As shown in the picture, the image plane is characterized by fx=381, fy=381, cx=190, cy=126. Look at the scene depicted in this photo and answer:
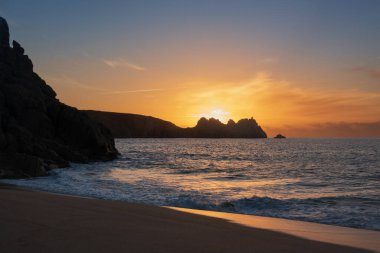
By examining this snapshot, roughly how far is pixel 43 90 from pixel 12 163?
28364mm

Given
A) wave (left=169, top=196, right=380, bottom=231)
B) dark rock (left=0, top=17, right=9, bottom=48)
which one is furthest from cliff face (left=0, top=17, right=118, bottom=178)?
wave (left=169, top=196, right=380, bottom=231)

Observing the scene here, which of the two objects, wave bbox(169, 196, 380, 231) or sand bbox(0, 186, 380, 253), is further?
wave bbox(169, 196, 380, 231)

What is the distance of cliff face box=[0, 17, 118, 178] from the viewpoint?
3503 cm

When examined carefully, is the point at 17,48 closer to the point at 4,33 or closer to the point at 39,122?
the point at 4,33

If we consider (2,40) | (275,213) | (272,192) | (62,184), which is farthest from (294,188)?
(2,40)

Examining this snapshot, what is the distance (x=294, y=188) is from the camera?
24109mm

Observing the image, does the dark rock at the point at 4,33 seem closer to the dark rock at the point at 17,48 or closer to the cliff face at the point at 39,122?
the cliff face at the point at 39,122

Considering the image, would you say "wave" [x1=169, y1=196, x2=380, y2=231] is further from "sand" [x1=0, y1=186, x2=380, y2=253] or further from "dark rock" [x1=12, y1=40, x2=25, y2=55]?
"dark rock" [x1=12, y1=40, x2=25, y2=55]

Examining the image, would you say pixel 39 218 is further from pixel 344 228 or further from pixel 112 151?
pixel 112 151

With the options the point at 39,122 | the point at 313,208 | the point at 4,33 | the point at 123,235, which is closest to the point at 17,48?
the point at 4,33

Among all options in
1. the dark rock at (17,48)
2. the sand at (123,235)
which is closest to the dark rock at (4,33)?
the dark rock at (17,48)

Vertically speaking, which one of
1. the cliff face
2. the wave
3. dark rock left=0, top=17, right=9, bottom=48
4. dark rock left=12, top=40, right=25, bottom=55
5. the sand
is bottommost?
the wave

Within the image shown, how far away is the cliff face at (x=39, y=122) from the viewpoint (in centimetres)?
3503

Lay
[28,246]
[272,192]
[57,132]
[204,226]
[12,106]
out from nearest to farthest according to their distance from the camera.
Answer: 1. [28,246]
2. [204,226]
3. [272,192]
4. [12,106]
5. [57,132]
